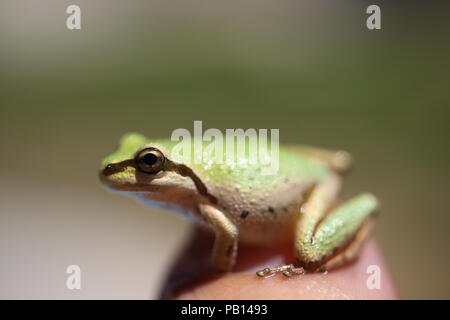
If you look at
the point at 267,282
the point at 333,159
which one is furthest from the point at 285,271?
the point at 333,159

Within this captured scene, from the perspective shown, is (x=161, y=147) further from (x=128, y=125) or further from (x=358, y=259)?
(x=128, y=125)

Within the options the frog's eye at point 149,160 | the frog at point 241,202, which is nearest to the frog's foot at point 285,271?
the frog at point 241,202

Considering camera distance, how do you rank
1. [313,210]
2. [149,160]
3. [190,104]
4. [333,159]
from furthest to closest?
[190,104]
[333,159]
[313,210]
[149,160]

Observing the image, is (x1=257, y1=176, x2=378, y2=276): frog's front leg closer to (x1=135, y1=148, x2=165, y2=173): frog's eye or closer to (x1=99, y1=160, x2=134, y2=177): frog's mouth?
(x1=135, y1=148, x2=165, y2=173): frog's eye

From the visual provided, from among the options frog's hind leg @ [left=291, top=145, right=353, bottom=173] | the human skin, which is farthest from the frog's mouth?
frog's hind leg @ [left=291, top=145, right=353, bottom=173]

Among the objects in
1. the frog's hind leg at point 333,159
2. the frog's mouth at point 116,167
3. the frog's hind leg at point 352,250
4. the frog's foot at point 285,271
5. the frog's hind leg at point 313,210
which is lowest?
the frog's foot at point 285,271

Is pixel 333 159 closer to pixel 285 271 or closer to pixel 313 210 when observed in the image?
pixel 313 210

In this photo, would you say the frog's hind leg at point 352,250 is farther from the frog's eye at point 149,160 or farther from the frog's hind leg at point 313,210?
the frog's eye at point 149,160
